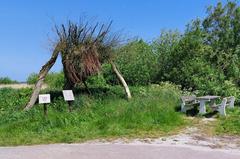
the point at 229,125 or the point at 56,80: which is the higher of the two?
the point at 56,80

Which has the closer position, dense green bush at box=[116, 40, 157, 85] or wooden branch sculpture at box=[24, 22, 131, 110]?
wooden branch sculpture at box=[24, 22, 131, 110]

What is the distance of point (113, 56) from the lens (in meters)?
18.9

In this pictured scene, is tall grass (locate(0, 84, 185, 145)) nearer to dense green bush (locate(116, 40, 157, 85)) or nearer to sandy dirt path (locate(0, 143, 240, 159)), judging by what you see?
sandy dirt path (locate(0, 143, 240, 159))

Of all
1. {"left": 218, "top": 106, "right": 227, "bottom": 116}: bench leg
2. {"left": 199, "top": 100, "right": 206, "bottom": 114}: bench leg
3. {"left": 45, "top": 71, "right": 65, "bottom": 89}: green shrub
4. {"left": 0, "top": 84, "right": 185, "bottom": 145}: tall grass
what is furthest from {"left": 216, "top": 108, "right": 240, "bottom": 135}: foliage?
{"left": 45, "top": 71, "right": 65, "bottom": 89}: green shrub

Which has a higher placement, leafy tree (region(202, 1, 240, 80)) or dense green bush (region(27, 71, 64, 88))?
leafy tree (region(202, 1, 240, 80))

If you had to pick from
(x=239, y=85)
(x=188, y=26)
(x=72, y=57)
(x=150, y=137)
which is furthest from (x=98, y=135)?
(x=188, y=26)

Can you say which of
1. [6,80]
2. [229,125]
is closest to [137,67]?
[229,125]

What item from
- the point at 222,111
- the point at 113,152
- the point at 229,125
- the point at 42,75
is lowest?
the point at 113,152

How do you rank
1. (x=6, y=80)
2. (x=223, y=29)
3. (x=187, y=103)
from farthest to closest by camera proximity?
(x=6, y=80)
(x=223, y=29)
(x=187, y=103)

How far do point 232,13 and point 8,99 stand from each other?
15358 mm

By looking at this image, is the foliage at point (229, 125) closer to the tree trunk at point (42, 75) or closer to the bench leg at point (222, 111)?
the bench leg at point (222, 111)

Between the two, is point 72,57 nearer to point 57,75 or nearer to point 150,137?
point 150,137

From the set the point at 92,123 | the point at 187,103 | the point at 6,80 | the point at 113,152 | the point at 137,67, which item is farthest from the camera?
the point at 6,80

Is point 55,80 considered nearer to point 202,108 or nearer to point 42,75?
point 42,75
